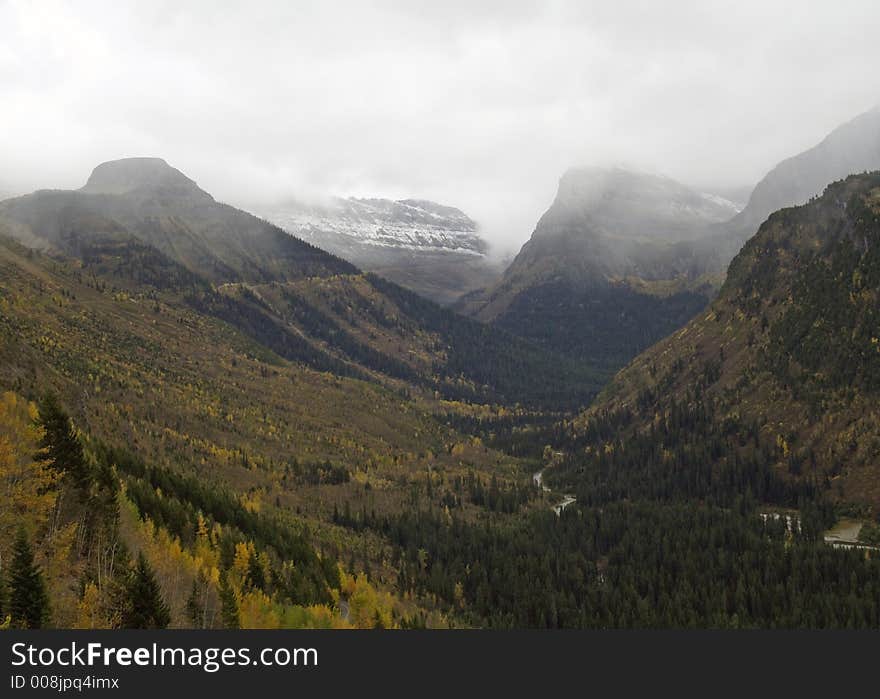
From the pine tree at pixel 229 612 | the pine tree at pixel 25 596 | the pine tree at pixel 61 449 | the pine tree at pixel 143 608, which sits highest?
the pine tree at pixel 61 449

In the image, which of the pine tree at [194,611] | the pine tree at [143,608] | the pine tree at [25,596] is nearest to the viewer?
the pine tree at [25,596]

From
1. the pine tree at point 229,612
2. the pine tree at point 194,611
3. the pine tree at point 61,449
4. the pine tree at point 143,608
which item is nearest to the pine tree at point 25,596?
the pine tree at point 143,608

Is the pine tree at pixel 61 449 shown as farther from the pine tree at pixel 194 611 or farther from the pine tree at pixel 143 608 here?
the pine tree at pixel 143 608

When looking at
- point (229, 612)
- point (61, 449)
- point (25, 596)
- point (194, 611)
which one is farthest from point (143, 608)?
point (61, 449)

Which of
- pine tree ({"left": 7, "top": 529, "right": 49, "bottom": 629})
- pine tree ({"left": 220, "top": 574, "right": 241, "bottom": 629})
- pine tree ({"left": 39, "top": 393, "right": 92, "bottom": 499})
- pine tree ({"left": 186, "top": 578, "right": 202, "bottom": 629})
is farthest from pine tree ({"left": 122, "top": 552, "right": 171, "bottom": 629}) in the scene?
pine tree ({"left": 39, "top": 393, "right": 92, "bottom": 499})

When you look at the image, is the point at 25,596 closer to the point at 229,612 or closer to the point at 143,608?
the point at 143,608

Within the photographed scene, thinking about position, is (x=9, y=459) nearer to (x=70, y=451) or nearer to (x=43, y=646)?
(x=70, y=451)

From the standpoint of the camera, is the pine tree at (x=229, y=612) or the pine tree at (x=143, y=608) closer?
the pine tree at (x=143, y=608)

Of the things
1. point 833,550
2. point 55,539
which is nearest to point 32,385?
point 55,539

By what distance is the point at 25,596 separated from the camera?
2159 inches

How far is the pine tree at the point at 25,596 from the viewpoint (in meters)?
54.5

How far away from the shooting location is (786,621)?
151 m

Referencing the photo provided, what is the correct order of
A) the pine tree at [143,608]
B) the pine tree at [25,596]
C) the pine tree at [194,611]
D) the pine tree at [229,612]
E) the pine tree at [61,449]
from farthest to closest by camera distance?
the pine tree at [61,449], the pine tree at [229,612], the pine tree at [194,611], the pine tree at [143,608], the pine tree at [25,596]

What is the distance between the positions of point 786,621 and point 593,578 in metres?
51.4
